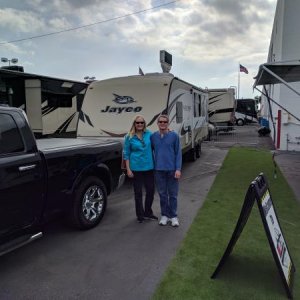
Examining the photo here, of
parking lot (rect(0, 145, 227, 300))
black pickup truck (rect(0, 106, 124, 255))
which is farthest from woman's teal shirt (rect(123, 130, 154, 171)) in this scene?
parking lot (rect(0, 145, 227, 300))

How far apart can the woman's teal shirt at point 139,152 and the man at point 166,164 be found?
0.08 meters

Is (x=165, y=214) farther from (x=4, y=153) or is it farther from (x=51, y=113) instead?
(x=51, y=113)

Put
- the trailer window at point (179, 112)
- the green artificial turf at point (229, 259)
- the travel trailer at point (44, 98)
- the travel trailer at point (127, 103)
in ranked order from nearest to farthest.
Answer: the green artificial turf at point (229, 259) < the travel trailer at point (127, 103) < the trailer window at point (179, 112) < the travel trailer at point (44, 98)

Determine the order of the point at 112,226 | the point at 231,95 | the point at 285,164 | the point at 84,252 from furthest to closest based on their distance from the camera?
the point at 231,95 → the point at 285,164 → the point at 112,226 → the point at 84,252

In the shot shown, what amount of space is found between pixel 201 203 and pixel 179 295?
11.3 ft

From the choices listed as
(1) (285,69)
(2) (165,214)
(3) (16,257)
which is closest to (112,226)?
(2) (165,214)

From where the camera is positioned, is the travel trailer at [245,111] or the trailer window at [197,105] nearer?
the trailer window at [197,105]

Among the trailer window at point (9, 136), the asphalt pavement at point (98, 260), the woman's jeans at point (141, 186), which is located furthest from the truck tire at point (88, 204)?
the trailer window at point (9, 136)

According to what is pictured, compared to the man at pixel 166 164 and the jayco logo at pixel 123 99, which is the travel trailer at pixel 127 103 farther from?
the man at pixel 166 164

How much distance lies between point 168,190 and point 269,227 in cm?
229

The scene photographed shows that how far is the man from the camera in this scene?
5387 millimetres

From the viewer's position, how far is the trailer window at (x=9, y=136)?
3959mm

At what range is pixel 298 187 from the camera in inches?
316

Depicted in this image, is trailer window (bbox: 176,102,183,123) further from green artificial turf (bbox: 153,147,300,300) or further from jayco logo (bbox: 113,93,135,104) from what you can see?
green artificial turf (bbox: 153,147,300,300)
